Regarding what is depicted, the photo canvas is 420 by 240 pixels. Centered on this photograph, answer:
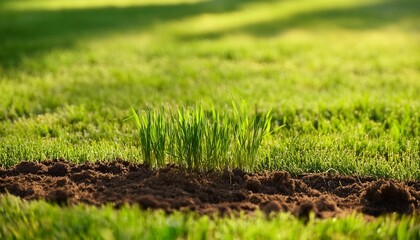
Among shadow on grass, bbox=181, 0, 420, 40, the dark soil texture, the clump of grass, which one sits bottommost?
the dark soil texture

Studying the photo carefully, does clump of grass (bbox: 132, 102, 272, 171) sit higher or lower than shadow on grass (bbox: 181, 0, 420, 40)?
lower

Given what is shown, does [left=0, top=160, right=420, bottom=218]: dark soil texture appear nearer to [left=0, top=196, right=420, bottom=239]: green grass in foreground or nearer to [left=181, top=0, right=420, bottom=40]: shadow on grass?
[left=0, top=196, right=420, bottom=239]: green grass in foreground

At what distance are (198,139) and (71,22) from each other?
937cm

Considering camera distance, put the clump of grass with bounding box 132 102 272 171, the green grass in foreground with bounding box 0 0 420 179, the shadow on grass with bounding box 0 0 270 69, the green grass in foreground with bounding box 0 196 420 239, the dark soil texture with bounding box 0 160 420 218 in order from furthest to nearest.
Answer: the shadow on grass with bounding box 0 0 270 69, the green grass in foreground with bounding box 0 0 420 179, the clump of grass with bounding box 132 102 272 171, the dark soil texture with bounding box 0 160 420 218, the green grass in foreground with bounding box 0 196 420 239

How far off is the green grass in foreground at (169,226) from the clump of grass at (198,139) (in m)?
0.76

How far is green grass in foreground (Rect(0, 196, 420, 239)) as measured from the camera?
3.09 meters

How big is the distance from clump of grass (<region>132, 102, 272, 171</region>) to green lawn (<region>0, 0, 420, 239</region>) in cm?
15

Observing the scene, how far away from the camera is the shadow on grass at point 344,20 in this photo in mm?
12562

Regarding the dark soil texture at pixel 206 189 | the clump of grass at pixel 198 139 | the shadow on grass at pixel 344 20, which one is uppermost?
the shadow on grass at pixel 344 20

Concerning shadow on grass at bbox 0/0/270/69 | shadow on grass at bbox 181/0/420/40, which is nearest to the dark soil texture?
shadow on grass at bbox 0/0/270/69

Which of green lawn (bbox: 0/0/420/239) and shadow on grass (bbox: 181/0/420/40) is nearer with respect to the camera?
green lawn (bbox: 0/0/420/239)

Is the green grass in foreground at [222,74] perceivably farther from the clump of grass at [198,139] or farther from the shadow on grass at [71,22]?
the clump of grass at [198,139]

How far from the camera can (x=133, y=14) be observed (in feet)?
45.8

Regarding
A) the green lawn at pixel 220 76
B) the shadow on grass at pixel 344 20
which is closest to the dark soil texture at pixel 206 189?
the green lawn at pixel 220 76
